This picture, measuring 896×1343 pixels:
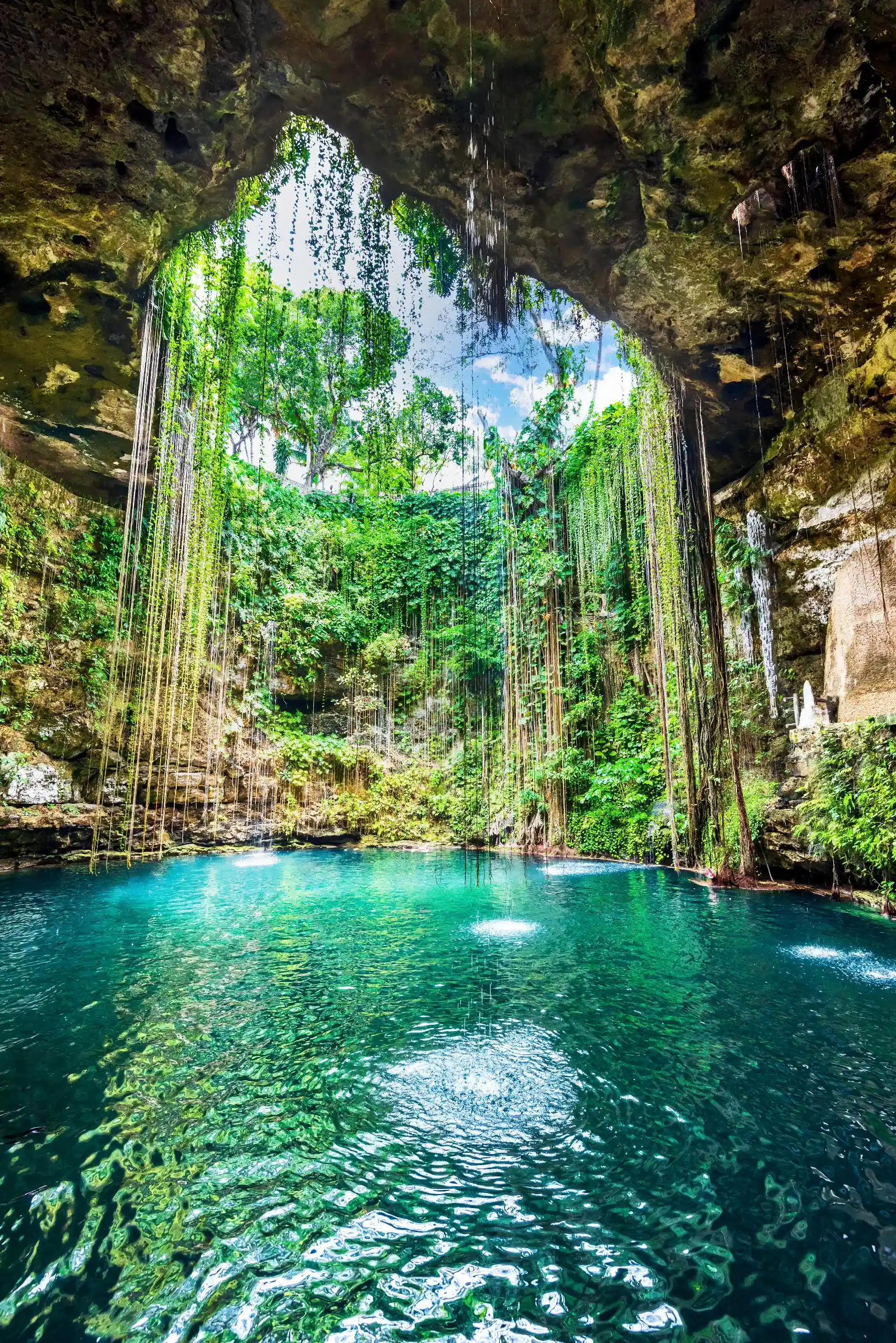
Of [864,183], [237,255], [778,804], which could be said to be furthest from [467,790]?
[864,183]

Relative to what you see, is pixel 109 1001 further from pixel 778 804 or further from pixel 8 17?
pixel 778 804

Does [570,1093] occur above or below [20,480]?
below

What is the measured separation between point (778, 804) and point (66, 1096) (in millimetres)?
6570

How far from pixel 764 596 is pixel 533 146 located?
522cm

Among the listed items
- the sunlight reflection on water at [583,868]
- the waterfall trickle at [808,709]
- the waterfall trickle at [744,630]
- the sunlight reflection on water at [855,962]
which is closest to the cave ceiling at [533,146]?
the waterfall trickle at [744,630]

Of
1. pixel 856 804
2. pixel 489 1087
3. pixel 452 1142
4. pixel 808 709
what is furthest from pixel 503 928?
pixel 808 709

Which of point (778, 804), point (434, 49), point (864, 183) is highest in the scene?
point (434, 49)

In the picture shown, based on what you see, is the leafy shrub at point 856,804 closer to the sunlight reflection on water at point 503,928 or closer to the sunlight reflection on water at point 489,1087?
the sunlight reflection on water at point 503,928

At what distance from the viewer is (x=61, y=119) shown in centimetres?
395

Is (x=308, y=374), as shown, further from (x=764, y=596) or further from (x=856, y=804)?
(x=856, y=804)

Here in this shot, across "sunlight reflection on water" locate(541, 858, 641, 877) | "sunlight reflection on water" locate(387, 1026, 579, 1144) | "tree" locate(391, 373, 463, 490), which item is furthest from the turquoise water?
"tree" locate(391, 373, 463, 490)

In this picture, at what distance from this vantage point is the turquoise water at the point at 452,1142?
1490 millimetres

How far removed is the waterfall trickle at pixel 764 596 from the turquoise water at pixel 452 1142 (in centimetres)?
331

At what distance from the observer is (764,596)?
721 centimetres
